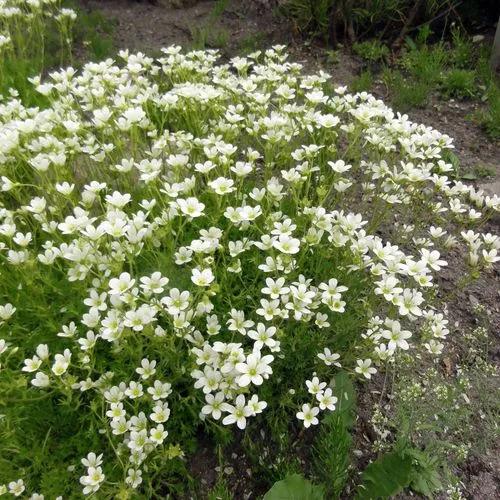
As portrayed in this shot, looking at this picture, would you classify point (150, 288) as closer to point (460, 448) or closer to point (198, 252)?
point (198, 252)

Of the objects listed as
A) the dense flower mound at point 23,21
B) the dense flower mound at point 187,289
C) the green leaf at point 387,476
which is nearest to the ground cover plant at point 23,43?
the dense flower mound at point 23,21

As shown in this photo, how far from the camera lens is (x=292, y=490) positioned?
2184 millimetres

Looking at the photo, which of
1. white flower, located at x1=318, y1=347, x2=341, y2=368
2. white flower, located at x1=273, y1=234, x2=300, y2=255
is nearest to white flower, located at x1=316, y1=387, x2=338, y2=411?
white flower, located at x1=318, y1=347, x2=341, y2=368

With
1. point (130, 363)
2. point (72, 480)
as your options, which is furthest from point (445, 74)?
point (72, 480)

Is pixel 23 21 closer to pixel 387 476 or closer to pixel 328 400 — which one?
pixel 328 400

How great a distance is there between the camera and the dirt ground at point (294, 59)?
103 inches

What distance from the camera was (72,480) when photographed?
2332mm

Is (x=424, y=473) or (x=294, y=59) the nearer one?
(x=424, y=473)

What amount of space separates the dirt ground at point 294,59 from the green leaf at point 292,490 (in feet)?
1.18

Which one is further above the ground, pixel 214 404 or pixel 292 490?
pixel 214 404

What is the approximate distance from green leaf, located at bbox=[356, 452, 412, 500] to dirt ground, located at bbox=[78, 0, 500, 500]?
15.7 inches

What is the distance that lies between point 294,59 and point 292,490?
186 inches

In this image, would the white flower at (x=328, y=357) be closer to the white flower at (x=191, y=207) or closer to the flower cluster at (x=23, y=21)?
the white flower at (x=191, y=207)

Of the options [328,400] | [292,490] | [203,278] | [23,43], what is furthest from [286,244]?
[23,43]
